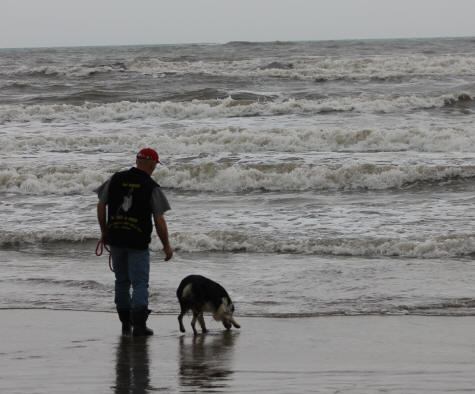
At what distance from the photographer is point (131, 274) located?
20.4 ft

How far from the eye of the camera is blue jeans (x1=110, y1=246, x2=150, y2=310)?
6.20 meters

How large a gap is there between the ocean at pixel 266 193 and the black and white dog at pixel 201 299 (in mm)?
924

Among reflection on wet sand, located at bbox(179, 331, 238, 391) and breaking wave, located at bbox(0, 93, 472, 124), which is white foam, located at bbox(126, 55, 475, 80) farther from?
reflection on wet sand, located at bbox(179, 331, 238, 391)

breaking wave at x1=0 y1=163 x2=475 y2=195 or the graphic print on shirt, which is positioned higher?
the graphic print on shirt

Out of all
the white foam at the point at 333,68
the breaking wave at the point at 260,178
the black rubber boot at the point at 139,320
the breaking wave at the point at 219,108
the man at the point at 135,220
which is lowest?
the black rubber boot at the point at 139,320

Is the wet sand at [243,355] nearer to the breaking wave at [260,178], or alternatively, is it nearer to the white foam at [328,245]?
the white foam at [328,245]

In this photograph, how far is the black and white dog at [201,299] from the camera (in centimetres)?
646

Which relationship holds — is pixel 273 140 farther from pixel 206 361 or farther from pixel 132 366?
pixel 132 366

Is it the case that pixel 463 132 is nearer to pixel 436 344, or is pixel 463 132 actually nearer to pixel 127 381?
pixel 436 344

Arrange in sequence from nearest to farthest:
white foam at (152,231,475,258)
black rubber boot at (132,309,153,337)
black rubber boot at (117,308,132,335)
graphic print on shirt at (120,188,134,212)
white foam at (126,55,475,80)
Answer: graphic print on shirt at (120,188,134,212) → black rubber boot at (132,309,153,337) → black rubber boot at (117,308,132,335) → white foam at (152,231,475,258) → white foam at (126,55,475,80)

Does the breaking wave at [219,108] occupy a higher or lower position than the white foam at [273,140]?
higher

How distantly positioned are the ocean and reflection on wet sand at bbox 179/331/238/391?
1128 mm

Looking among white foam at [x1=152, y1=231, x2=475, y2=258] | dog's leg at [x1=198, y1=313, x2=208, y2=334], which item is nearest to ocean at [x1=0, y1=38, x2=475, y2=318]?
white foam at [x1=152, y1=231, x2=475, y2=258]

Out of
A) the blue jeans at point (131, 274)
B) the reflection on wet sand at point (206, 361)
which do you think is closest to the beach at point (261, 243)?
the reflection on wet sand at point (206, 361)
